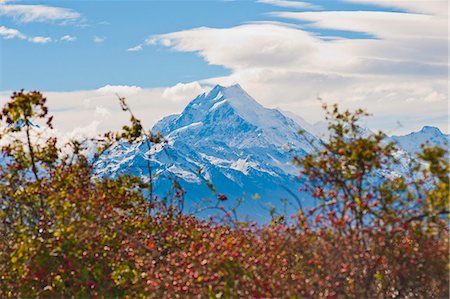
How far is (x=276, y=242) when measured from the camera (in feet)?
41.3

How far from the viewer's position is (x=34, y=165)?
15891 mm

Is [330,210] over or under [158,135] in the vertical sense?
under

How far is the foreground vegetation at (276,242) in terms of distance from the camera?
11.2 m

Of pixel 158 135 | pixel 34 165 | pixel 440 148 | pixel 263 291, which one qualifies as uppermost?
pixel 158 135

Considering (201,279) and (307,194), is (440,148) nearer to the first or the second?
(307,194)

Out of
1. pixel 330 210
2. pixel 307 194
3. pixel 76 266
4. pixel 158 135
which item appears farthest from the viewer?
pixel 158 135

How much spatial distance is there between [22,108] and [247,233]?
5067mm

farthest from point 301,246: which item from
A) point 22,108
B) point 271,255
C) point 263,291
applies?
point 22,108

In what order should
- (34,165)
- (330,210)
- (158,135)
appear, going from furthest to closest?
(158,135) → (34,165) → (330,210)

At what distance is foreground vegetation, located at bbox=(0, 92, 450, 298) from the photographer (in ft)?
36.9

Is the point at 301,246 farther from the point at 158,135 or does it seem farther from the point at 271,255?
the point at 158,135

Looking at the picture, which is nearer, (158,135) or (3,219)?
(3,219)

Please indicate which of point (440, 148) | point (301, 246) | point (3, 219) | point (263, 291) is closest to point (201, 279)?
point (263, 291)

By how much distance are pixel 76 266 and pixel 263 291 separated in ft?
13.7
